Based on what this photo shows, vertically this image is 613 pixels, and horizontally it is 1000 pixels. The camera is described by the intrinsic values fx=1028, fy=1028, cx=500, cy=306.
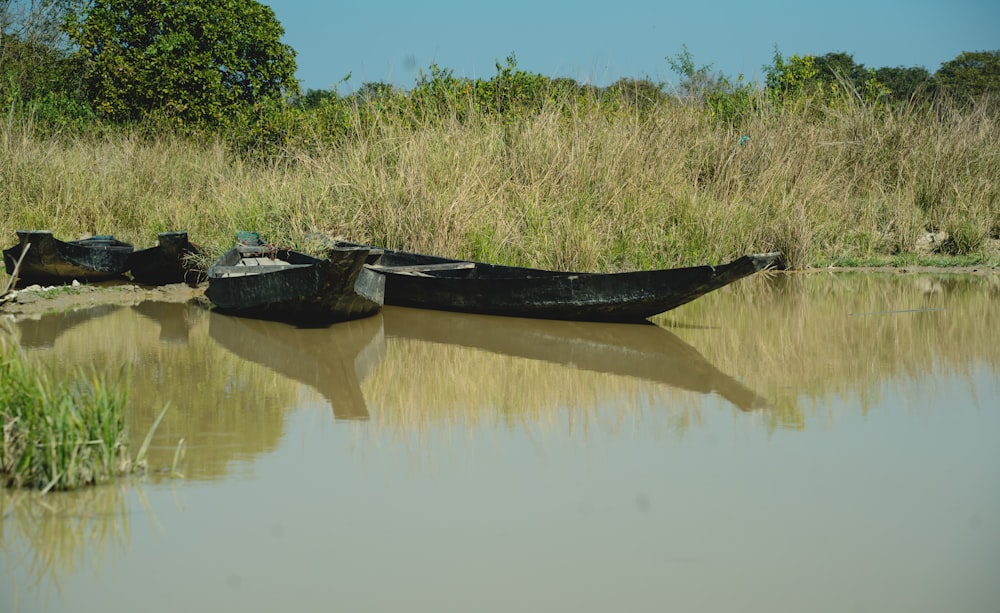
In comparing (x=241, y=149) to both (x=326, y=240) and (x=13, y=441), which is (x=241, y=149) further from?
(x=13, y=441)

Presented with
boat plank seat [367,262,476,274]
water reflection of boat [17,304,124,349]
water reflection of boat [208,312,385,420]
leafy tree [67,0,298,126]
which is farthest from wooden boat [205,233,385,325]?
leafy tree [67,0,298,126]

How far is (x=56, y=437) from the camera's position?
3938mm

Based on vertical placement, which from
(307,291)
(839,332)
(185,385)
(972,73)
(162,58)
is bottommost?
(185,385)

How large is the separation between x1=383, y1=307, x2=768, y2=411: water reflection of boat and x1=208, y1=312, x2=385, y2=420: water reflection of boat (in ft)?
1.47

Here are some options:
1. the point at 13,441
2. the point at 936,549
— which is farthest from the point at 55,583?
the point at 936,549

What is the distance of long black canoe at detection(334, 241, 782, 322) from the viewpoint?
7.57m

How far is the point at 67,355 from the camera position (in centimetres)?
697

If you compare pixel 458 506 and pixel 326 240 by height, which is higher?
pixel 326 240

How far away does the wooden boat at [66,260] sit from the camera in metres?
9.68

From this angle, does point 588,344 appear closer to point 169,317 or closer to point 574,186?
point 574,186

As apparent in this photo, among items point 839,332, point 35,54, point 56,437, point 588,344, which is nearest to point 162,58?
point 35,54

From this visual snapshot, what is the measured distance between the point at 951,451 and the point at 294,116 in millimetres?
12287

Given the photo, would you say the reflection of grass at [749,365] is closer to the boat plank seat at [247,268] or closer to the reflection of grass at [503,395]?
the reflection of grass at [503,395]

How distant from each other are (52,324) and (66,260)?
1.73m
